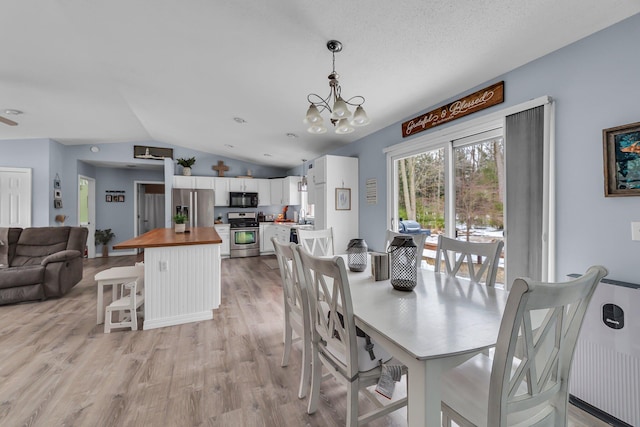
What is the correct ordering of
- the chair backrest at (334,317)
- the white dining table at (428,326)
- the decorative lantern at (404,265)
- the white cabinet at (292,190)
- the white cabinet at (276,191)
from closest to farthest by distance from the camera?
the white dining table at (428,326) → the chair backrest at (334,317) → the decorative lantern at (404,265) → the white cabinet at (292,190) → the white cabinet at (276,191)

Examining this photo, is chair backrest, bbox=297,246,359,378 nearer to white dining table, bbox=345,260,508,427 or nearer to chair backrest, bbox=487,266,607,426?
white dining table, bbox=345,260,508,427

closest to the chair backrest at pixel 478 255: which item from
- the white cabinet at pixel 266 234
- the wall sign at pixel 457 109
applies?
the wall sign at pixel 457 109

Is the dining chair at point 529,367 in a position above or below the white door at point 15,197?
below

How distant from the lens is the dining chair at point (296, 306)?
161 centimetres

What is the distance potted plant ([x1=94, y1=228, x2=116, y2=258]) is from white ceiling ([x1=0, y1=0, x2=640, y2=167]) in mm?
3192

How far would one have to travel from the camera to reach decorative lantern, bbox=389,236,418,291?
1498 millimetres

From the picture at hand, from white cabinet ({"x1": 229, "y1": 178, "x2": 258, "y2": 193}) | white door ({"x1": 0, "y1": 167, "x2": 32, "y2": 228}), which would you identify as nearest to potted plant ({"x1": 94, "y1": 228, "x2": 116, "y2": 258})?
white door ({"x1": 0, "y1": 167, "x2": 32, "y2": 228})

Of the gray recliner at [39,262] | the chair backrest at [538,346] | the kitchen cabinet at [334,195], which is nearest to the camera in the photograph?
the chair backrest at [538,346]

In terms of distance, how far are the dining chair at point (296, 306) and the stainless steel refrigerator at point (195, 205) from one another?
16.0ft

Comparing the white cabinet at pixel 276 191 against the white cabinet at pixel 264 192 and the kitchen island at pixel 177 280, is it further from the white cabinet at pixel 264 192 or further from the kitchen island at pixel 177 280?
the kitchen island at pixel 177 280

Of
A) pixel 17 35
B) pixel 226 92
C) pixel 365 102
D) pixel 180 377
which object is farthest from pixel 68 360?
pixel 365 102

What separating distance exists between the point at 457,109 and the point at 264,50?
191cm

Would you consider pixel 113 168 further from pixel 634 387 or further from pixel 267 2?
pixel 634 387

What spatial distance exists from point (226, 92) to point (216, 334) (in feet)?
9.26
